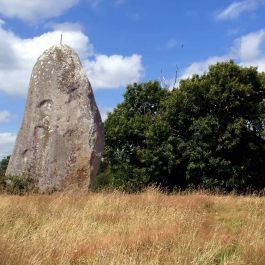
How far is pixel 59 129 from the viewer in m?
13.9

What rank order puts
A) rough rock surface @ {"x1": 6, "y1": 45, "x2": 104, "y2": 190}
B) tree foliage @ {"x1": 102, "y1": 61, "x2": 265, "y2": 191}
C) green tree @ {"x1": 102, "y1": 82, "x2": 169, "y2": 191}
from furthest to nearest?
green tree @ {"x1": 102, "y1": 82, "x2": 169, "y2": 191}
tree foliage @ {"x1": 102, "y1": 61, "x2": 265, "y2": 191}
rough rock surface @ {"x1": 6, "y1": 45, "x2": 104, "y2": 190}

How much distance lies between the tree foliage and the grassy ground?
1680cm

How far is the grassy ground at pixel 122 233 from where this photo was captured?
5895 mm

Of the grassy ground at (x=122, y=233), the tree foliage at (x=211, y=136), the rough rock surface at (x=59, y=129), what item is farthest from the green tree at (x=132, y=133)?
the grassy ground at (x=122, y=233)

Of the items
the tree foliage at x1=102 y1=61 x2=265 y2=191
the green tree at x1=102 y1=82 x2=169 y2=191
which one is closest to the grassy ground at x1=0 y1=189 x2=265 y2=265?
the tree foliage at x1=102 y1=61 x2=265 y2=191

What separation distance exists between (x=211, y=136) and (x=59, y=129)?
53.4 feet

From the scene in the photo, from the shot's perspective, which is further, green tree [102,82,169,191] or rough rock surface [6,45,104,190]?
green tree [102,82,169,191]

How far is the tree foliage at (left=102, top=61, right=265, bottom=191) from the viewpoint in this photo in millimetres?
28203

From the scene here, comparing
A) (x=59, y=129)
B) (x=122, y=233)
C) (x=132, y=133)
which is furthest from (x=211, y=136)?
(x=122, y=233)

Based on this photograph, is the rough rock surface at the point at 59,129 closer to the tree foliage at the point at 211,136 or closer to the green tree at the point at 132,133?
the tree foliage at the point at 211,136

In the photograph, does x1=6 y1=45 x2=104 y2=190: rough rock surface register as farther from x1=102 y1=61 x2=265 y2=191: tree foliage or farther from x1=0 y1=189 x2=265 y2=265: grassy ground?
x1=102 y1=61 x2=265 y2=191: tree foliage

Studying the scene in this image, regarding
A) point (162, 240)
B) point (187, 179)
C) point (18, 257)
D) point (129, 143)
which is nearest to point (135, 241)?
point (162, 240)

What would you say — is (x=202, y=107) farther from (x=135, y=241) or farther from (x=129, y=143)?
(x=135, y=241)

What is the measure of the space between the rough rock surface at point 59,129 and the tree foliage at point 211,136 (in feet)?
44.9
